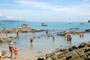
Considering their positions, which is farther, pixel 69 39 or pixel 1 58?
pixel 69 39

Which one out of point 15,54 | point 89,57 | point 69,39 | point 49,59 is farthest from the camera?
point 69,39

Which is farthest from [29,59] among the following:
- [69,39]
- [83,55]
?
[69,39]

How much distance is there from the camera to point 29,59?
2461 centimetres

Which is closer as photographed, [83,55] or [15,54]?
[83,55]

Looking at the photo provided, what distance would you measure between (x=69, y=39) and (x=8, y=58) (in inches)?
1118

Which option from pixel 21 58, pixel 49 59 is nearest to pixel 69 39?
pixel 21 58

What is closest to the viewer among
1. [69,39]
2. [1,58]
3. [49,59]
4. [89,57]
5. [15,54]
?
[89,57]

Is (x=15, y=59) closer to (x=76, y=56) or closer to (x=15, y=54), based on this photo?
(x=15, y=54)

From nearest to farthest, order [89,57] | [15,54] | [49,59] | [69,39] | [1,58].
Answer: [89,57]
[49,59]
[1,58]
[15,54]
[69,39]

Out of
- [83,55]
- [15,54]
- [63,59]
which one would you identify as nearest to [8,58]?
[15,54]

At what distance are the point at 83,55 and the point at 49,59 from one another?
336 cm

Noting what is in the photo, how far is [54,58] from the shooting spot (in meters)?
22.0

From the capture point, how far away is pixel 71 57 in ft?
68.0

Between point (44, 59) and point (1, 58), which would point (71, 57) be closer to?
point (44, 59)
